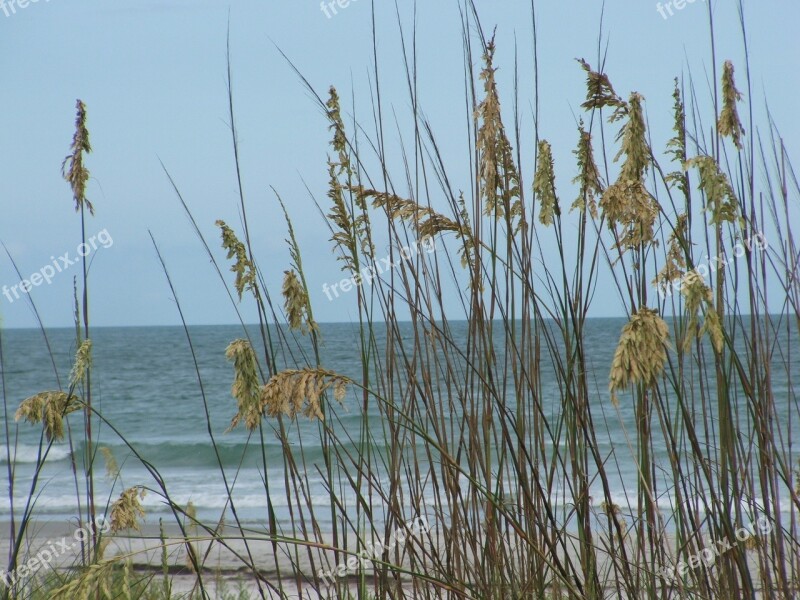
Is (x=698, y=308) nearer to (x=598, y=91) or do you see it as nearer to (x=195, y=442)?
(x=598, y=91)

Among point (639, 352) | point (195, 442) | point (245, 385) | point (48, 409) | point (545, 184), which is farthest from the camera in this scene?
point (195, 442)


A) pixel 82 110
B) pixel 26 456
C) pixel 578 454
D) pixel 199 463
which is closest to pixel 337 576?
pixel 578 454

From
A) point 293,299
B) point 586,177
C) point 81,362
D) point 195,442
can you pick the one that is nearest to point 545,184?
point 586,177

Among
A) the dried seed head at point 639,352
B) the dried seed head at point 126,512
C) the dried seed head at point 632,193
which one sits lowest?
the dried seed head at point 126,512

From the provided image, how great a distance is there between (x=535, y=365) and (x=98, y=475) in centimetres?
824

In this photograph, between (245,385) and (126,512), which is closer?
(245,385)

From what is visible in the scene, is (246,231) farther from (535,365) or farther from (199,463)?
(199,463)

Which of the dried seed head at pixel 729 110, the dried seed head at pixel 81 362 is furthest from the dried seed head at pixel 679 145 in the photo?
the dried seed head at pixel 81 362

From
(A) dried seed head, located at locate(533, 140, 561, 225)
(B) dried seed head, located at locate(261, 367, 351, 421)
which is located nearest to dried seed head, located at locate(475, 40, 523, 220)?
(A) dried seed head, located at locate(533, 140, 561, 225)

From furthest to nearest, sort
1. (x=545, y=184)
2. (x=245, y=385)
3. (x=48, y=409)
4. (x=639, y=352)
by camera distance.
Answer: (x=545, y=184)
(x=48, y=409)
(x=245, y=385)
(x=639, y=352)

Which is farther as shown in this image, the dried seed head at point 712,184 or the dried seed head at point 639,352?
the dried seed head at point 712,184

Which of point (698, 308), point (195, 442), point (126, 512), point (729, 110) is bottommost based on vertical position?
point (195, 442)

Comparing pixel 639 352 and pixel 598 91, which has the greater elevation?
pixel 598 91

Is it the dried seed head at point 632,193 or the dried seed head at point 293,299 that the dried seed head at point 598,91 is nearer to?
the dried seed head at point 632,193
